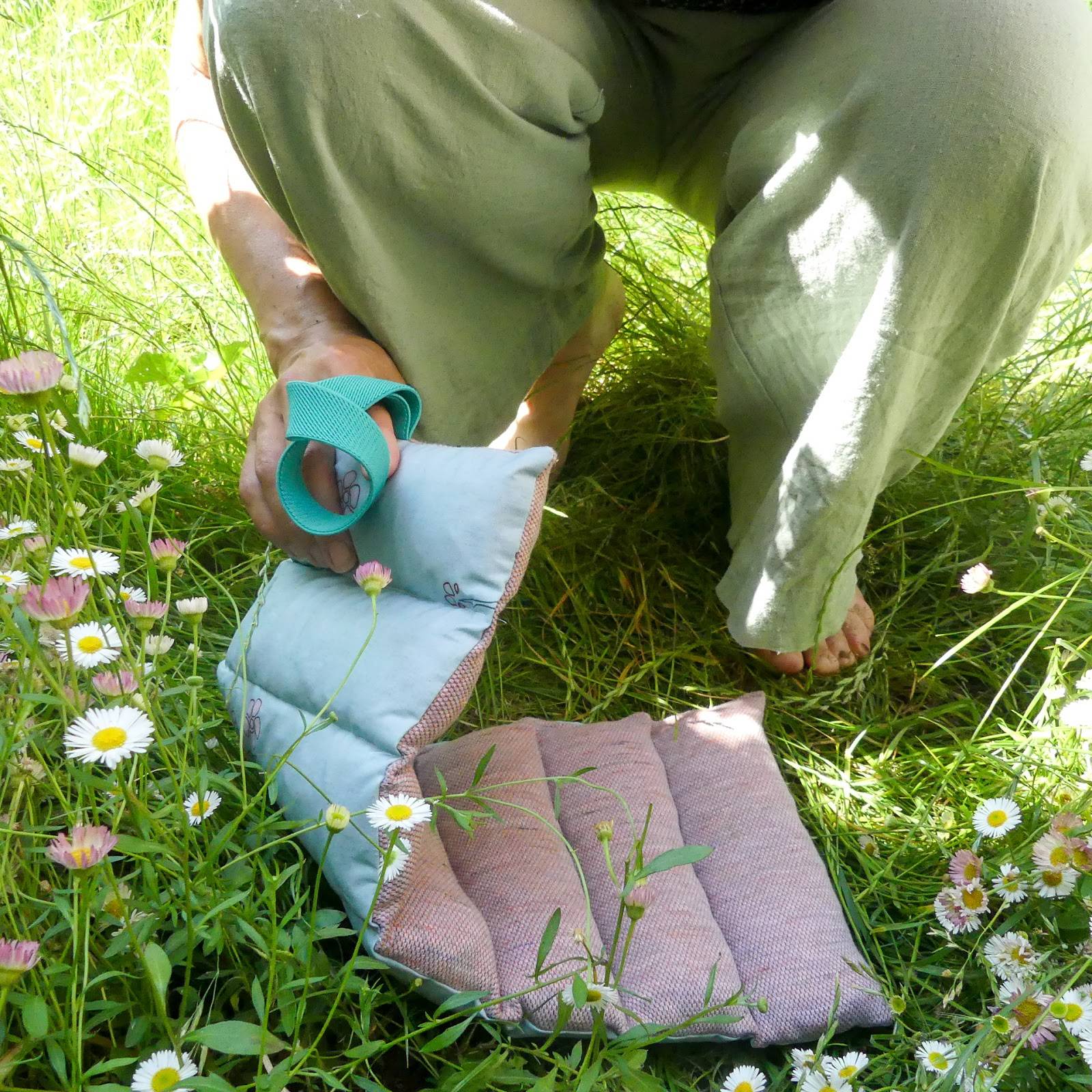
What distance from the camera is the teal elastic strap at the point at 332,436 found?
2.82 ft

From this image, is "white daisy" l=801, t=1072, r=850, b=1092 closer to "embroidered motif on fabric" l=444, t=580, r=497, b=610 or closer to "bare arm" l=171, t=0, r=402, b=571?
"embroidered motif on fabric" l=444, t=580, r=497, b=610

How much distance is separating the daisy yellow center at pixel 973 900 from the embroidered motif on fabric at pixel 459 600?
466mm

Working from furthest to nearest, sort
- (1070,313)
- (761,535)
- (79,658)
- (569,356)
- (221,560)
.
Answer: (1070,313)
(569,356)
(221,560)
(761,535)
(79,658)

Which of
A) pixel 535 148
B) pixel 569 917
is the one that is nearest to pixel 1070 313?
pixel 535 148

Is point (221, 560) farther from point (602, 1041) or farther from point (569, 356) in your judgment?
point (602, 1041)

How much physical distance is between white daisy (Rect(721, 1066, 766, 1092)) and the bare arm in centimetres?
51

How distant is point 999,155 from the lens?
36.3 inches

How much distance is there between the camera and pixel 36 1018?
0.61m

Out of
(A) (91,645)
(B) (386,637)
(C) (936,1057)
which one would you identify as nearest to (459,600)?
(B) (386,637)

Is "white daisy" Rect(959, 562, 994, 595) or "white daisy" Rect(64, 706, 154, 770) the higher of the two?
"white daisy" Rect(64, 706, 154, 770)

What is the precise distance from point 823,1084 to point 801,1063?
3 centimetres

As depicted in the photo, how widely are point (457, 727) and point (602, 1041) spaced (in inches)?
18.5

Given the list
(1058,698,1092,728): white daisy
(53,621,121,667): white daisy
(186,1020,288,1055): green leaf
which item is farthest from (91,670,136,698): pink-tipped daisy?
(1058,698,1092,728): white daisy

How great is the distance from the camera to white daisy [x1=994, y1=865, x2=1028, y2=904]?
87 cm
